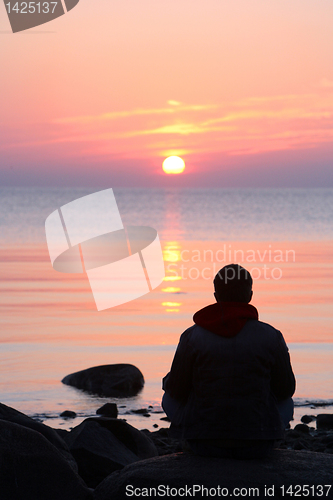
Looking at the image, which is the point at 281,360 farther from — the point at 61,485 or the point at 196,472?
the point at 61,485

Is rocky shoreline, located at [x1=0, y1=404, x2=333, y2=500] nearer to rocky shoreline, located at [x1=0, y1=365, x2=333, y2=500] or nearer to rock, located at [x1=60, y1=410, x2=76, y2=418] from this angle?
rocky shoreline, located at [x1=0, y1=365, x2=333, y2=500]

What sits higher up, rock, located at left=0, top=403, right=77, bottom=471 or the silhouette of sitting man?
the silhouette of sitting man

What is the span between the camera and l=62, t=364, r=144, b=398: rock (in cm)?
954

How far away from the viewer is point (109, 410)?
28.1 ft

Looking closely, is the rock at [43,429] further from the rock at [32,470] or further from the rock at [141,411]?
the rock at [141,411]

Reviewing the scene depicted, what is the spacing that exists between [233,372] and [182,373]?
13.4 inches

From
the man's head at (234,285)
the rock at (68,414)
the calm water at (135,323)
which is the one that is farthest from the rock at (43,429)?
the rock at (68,414)

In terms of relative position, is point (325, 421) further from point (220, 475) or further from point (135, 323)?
point (135, 323)

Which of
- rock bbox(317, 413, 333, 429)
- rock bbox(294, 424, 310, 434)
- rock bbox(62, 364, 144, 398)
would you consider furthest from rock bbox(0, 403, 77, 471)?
rock bbox(62, 364, 144, 398)

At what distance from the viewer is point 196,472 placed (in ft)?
14.2

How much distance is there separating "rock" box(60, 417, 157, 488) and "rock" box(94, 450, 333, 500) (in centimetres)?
133

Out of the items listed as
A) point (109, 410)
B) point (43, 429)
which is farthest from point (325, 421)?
point (43, 429)

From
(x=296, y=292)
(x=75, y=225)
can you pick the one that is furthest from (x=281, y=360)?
(x=75, y=225)

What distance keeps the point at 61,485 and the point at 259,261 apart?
57.8ft
